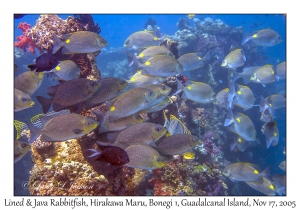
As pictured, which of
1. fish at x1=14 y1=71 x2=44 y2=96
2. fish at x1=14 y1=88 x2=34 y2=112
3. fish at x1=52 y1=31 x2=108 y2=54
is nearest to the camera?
fish at x1=14 y1=88 x2=34 y2=112

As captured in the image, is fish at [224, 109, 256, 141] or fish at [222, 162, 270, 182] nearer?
fish at [222, 162, 270, 182]

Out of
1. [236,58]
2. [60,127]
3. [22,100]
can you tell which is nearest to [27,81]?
[22,100]

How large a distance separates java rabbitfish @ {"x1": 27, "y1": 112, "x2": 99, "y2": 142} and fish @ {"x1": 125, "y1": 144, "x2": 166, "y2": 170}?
0.67m

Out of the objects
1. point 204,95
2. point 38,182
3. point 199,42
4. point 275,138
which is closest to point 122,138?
point 38,182

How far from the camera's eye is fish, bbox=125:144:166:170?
2.91 m

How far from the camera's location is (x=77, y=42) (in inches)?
151

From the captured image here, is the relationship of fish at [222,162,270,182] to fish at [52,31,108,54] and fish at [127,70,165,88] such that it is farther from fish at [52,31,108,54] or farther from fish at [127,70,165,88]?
fish at [52,31,108,54]

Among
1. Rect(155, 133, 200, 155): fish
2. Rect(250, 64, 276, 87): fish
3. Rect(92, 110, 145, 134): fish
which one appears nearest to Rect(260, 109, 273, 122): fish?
Rect(250, 64, 276, 87): fish

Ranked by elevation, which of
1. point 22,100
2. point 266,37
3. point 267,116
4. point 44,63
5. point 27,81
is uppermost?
point 266,37

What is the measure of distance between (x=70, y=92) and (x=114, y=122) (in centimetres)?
78

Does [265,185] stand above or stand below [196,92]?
below

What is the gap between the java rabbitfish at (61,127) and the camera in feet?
9.57

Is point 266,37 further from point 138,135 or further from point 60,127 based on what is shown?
point 60,127
